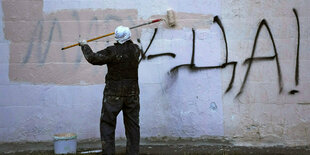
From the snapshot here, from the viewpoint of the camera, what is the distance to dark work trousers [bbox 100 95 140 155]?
5160 mm

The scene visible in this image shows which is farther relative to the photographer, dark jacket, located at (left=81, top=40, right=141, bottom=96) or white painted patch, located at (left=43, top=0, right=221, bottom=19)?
white painted patch, located at (left=43, top=0, right=221, bottom=19)

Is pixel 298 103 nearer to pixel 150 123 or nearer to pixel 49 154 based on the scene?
pixel 150 123

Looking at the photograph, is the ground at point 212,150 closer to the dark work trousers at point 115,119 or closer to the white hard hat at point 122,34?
the dark work trousers at point 115,119

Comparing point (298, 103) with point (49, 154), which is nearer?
point (49, 154)

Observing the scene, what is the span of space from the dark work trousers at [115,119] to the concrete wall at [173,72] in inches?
44.4

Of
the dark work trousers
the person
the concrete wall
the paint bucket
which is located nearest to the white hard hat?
the person

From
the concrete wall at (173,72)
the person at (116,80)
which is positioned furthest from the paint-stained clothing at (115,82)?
the concrete wall at (173,72)

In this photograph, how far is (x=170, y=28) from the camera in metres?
6.36

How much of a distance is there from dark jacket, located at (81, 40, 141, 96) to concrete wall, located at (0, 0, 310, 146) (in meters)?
1.17

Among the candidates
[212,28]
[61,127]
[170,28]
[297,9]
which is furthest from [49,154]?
[297,9]

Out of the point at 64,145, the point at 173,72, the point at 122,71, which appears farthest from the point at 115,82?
the point at 173,72

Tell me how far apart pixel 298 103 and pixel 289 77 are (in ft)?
1.24

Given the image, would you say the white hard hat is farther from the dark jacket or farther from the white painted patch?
the white painted patch

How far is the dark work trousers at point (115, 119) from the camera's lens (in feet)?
16.9
